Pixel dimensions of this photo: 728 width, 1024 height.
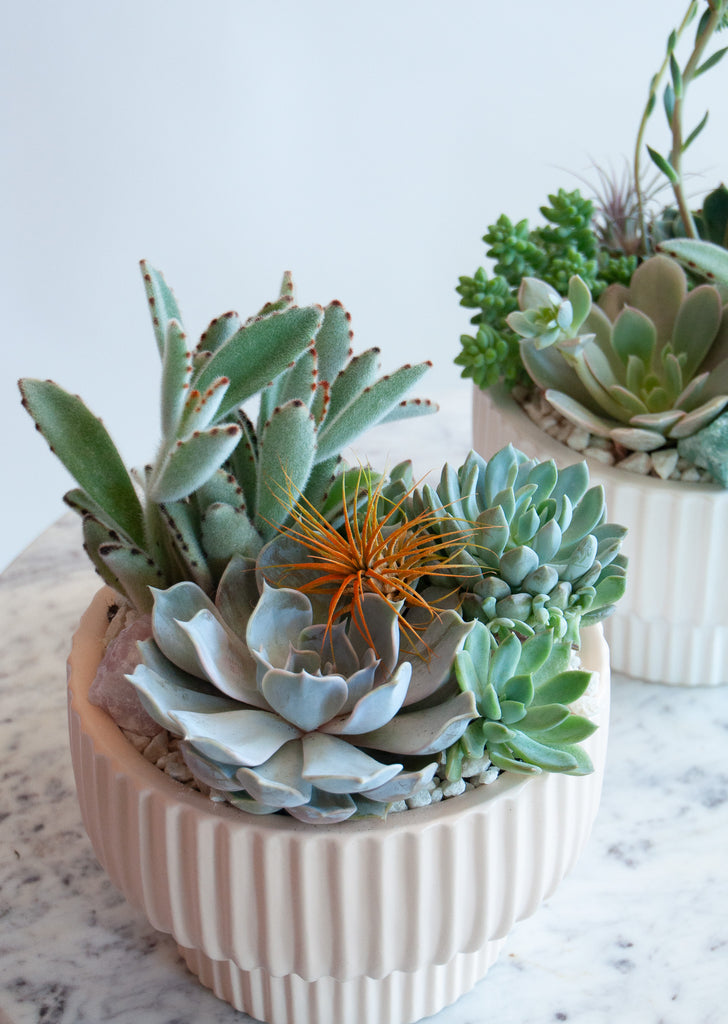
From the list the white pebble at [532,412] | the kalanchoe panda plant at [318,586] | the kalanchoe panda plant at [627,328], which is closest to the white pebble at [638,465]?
the kalanchoe panda plant at [627,328]

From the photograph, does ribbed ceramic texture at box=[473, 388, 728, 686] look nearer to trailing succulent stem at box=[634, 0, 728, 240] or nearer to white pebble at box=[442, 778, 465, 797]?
trailing succulent stem at box=[634, 0, 728, 240]

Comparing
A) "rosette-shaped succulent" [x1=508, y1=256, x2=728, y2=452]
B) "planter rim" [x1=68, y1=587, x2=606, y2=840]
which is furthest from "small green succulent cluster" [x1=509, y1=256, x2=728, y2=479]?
"planter rim" [x1=68, y1=587, x2=606, y2=840]

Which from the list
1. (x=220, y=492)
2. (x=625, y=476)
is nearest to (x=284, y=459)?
(x=220, y=492)

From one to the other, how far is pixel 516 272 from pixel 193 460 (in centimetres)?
55

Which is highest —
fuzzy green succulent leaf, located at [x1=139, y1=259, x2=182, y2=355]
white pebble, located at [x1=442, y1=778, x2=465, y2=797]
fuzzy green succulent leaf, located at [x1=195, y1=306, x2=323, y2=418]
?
fuzzy green succulent leaf, located at [x1=139, y1=259, x2=182, y2=355]

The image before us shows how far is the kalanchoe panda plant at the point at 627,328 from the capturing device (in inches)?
31.9

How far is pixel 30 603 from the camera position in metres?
1.00

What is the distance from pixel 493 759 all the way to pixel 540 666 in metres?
0.05

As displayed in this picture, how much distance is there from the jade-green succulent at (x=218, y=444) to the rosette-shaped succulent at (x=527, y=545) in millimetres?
66

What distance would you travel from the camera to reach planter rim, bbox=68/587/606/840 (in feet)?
1.66

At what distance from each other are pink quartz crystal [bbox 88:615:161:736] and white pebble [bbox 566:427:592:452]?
399 millimetres

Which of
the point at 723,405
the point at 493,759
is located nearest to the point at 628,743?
the point at 723,405

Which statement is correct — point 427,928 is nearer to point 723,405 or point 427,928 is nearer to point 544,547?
point 544,547

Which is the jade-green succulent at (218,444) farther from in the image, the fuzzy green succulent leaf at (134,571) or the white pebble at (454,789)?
the white pebble at (454,789)
